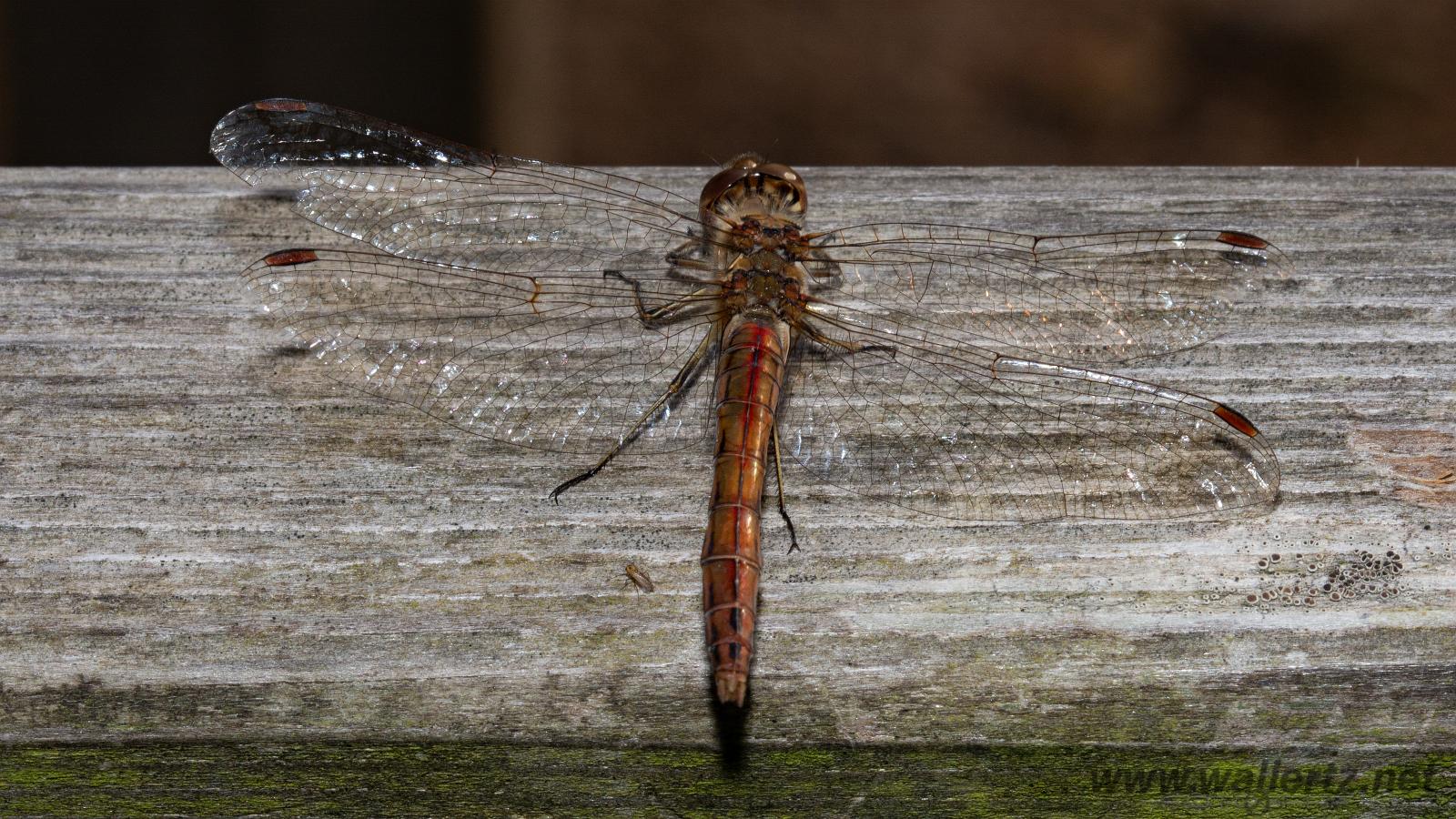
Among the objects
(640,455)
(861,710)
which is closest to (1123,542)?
(861,710)

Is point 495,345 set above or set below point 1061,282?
below

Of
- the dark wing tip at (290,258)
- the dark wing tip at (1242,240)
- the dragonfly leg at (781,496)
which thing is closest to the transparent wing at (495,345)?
the dark wing tip at (290,258)

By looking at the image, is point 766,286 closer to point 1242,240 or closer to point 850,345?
point 850,345

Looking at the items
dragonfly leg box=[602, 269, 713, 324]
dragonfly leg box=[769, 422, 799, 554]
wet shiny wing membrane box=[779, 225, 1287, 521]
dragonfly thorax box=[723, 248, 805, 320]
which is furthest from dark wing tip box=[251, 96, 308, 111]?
dragonfly leg box=[769, 422, 799, 554]

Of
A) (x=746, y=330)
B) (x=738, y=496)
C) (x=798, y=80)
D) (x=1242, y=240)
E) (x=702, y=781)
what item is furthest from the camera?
(x=798, y=80)

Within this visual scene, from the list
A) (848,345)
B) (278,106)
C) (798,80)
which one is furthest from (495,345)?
(798,80)

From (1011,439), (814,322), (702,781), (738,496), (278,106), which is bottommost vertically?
(702,781)

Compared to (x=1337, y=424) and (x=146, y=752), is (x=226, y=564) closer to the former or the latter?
(x=146, y=752)
